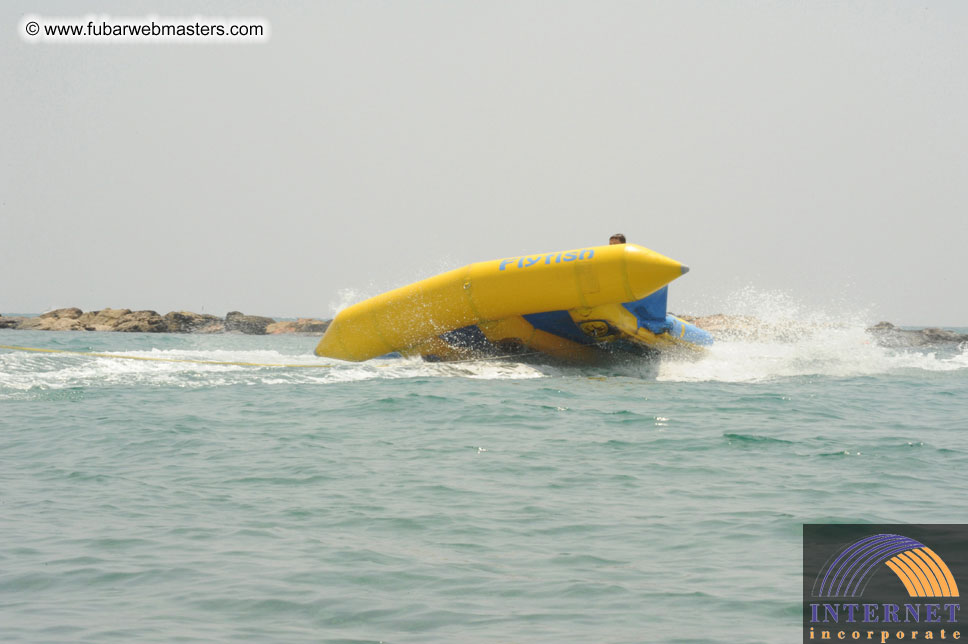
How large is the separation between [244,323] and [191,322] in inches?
114

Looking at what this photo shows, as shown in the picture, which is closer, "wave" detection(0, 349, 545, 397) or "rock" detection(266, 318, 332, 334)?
"wave" detection(0, 349, 545, 397)

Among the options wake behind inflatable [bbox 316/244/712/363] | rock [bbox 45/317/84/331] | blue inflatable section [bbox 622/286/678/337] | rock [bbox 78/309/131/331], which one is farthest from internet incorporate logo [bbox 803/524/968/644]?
rock [bbox 45/317/84/331]

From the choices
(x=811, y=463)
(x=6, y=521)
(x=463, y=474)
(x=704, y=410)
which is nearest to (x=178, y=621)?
(x=6, y=521)

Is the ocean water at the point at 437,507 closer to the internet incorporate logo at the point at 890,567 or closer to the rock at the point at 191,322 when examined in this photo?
the internet incorporate logo at the point at 890,567

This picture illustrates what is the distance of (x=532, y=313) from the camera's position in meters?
8.88

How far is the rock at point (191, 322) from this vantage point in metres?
35.3

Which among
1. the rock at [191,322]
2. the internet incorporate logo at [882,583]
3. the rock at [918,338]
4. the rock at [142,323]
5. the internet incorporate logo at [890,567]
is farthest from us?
the rock at [191,322]

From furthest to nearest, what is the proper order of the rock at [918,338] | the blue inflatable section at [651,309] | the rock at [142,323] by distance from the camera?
the rock at [918,338]
the rock at [142,323]
the blue inflatable section at [651,309]

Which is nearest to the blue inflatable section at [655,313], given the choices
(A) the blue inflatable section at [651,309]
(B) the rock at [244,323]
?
(A) the blue inflatable section at [651,309]

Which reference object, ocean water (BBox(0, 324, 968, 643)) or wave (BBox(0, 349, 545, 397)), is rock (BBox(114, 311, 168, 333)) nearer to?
wave (BBox(0, 349, 545, 397))

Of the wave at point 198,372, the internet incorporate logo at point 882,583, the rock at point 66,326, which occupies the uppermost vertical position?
the rock at point 66,326

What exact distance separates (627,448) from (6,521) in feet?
10.2

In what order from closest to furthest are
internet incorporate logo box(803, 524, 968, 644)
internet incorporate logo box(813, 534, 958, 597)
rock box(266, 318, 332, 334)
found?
internet incorporate logo box(803, 524, 968, 644), internet incorporate logo box(813, 534, 958, 597), rock box(266, 318, 332, 334)

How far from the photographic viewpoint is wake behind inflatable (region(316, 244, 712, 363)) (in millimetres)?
8227
